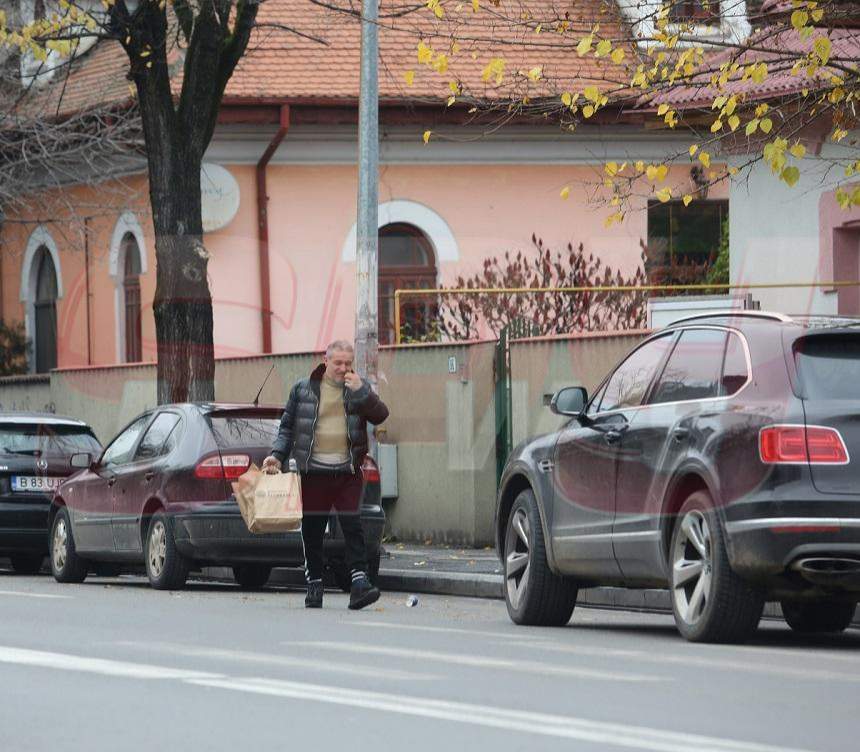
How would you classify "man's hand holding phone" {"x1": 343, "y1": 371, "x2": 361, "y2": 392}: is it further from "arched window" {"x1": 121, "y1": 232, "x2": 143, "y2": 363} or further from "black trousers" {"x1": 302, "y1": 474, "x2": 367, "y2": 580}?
"arched window" {"x1": 121, "y1": 232, "x2": 143, "y2": 363}

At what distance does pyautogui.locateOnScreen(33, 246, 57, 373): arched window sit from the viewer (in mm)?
33938

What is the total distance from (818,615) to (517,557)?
187 centimetres

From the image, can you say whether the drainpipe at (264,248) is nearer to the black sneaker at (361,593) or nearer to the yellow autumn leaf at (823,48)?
the black sneaker at (361,593)

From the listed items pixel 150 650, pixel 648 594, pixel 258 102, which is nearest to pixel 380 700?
pixel 150 650

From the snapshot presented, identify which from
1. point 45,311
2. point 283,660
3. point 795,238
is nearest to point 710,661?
point 283,660

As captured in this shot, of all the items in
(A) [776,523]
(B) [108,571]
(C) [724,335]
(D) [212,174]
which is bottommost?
(B) [108,571]

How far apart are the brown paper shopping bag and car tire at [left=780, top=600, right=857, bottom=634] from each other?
3434 millimetres

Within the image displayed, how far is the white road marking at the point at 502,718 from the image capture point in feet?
23.3

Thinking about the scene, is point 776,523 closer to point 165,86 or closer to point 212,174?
point 165,86

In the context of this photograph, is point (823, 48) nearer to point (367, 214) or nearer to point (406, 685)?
point (406, 685)

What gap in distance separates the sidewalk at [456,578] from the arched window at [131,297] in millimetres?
11510

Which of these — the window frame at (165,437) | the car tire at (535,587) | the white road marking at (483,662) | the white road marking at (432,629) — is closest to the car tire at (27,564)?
the window frame at (165,437)

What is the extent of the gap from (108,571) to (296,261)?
10.4 m

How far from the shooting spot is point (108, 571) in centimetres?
2039
